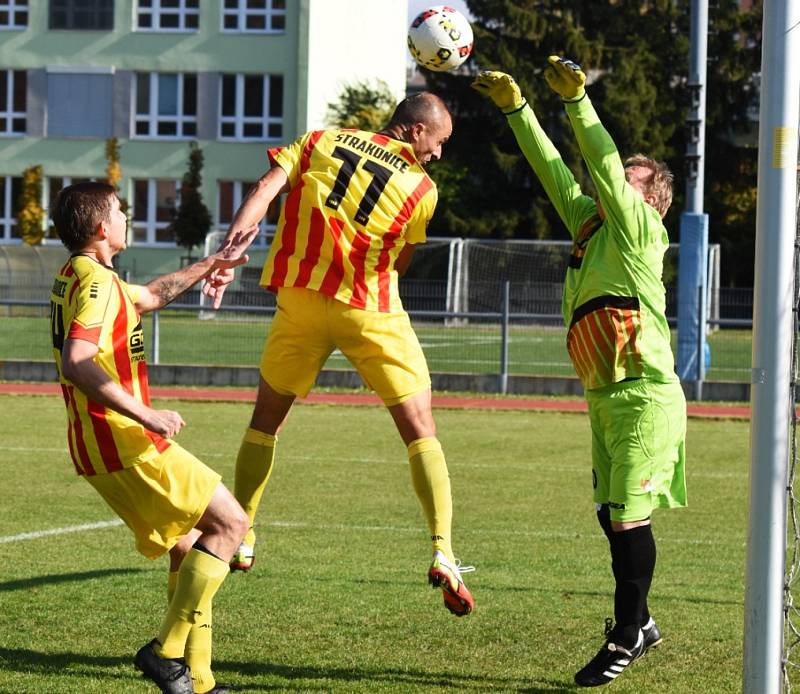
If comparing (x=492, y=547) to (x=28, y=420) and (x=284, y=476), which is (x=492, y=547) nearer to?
(x=284, y=476)

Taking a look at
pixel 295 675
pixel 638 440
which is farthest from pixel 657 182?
pixel 295 675

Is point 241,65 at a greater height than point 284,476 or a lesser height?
greater

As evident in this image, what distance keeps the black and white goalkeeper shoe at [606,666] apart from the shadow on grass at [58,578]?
3.08 m

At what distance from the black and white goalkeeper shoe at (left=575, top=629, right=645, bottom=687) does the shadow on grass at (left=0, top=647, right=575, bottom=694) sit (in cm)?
9

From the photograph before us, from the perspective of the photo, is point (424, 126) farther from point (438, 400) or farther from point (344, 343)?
point (438, 400)

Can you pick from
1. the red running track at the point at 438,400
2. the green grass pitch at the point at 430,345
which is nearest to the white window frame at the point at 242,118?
the green grass pitch at the point at 430,345

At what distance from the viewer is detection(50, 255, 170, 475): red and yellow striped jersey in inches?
190

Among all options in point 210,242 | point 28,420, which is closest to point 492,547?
point 28,420

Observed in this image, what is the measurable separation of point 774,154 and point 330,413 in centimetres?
1359

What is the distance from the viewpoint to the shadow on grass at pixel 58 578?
7133 millimetres

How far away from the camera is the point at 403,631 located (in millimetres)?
6312

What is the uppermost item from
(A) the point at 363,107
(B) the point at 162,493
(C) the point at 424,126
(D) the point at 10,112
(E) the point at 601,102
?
(E) the point at 601,102

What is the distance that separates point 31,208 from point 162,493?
42965mm

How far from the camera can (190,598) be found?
5004 millimetres
